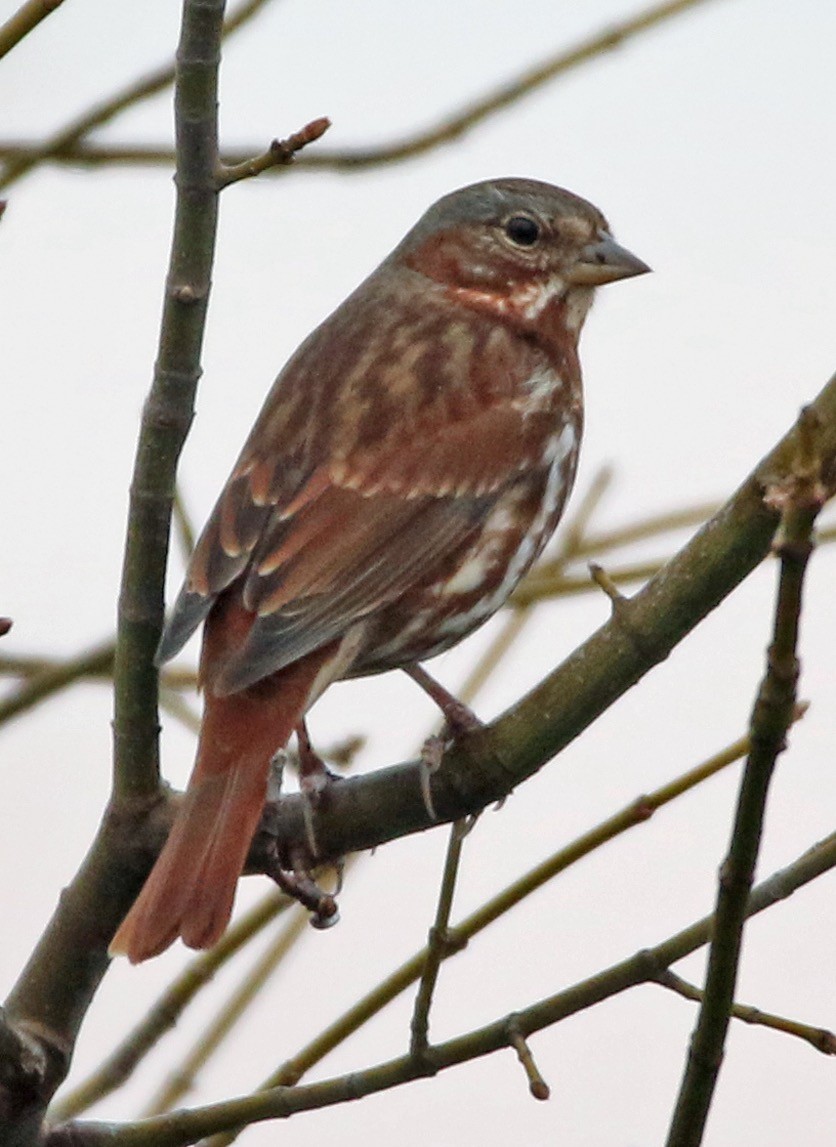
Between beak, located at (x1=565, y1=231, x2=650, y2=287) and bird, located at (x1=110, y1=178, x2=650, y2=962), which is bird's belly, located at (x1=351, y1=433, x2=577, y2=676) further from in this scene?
beak, located at (x1=565, y1=231, x2=650, y2=287)

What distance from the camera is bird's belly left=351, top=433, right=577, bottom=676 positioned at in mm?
4480

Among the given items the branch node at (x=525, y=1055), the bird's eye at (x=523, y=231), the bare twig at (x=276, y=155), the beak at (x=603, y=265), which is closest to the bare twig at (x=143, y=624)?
the bare twig at (x=276, y=155)

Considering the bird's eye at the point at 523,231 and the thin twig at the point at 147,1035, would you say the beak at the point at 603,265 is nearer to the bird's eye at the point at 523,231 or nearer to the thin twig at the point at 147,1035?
the bird's eye at the point at 523,231

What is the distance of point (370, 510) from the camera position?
4.48 meters

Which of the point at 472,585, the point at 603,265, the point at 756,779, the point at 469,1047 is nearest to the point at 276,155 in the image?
the point at 756,779

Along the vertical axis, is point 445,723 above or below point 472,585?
below

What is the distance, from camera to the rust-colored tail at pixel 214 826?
3.42 meters

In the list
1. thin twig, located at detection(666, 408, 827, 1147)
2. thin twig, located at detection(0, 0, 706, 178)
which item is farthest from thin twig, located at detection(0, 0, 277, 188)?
thin twig, located at detection(666, 408, 827, 1147)

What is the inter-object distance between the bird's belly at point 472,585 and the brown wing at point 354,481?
1.8 inches

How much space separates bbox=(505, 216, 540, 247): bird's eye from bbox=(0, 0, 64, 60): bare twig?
8.69ft

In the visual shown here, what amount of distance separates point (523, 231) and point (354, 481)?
1.41m

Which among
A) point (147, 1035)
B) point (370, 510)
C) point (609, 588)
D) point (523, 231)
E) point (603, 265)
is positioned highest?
point (523, 231)

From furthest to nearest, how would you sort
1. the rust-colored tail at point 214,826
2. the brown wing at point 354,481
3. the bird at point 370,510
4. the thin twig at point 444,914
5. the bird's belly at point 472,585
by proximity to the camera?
the bird's belly at point 472,585 < the brown wing at point 354,481 < the bird at point 370,510 < the rust-colored tail at point 214,826 < the thin twig at point 444,914

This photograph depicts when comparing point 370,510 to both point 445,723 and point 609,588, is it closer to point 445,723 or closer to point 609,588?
point 445,723
